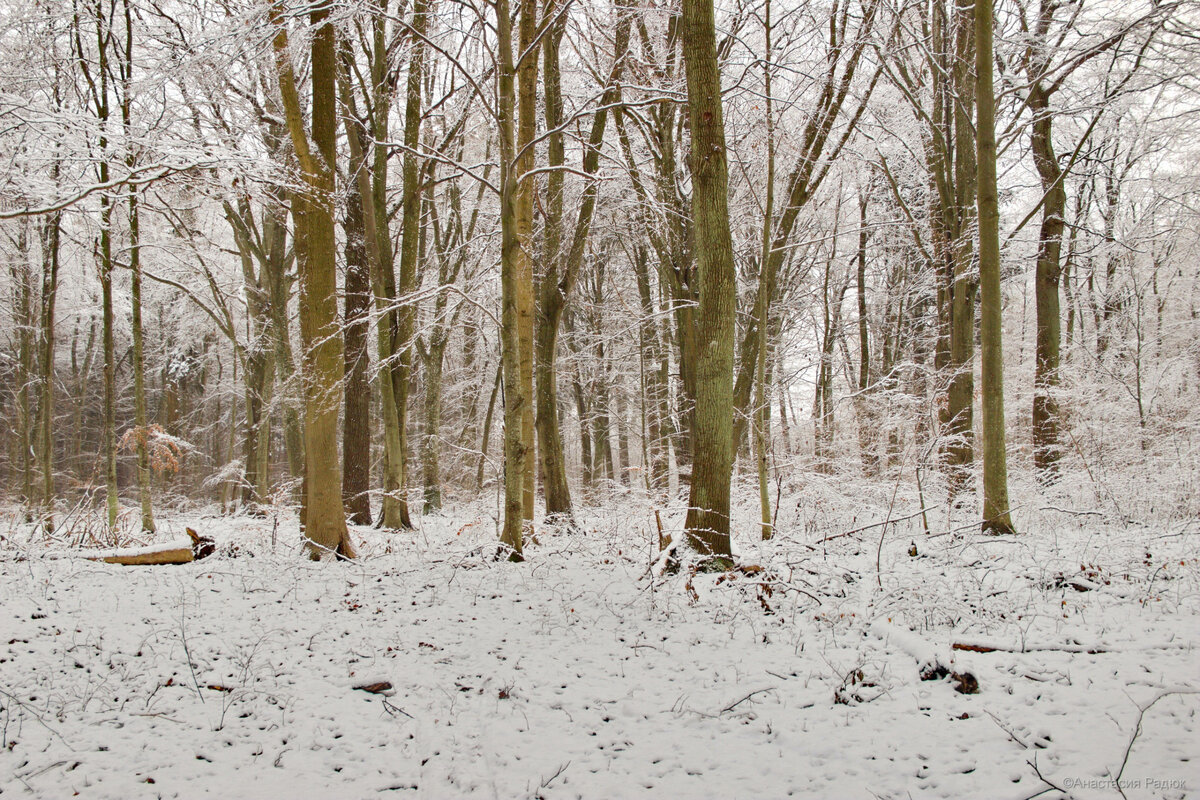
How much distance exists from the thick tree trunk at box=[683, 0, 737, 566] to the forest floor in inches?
26.9

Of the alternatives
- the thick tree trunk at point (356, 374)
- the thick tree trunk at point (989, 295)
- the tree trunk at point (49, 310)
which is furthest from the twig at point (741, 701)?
the tree trunk at point (49, 310)

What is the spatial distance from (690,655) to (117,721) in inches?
119

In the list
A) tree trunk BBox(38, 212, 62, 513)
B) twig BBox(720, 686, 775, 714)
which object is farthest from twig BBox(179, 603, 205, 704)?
tree trunk BBox(38, 212, 62, 513)

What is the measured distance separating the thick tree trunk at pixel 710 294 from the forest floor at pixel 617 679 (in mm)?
682

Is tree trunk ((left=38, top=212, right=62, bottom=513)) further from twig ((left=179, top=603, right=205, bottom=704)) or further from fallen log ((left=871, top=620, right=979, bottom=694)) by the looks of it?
fallen log ((left=871, top=620, right=979, bottom=694))

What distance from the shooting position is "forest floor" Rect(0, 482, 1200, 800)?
2455mm

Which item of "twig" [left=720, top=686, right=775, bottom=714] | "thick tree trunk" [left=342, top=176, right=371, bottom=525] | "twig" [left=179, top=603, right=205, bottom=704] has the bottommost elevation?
"twig" [left=720, top=686, right=775, bottom=714]

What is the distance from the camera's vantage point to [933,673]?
10.2ft

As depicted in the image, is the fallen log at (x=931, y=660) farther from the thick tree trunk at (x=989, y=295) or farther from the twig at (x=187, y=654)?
the twig at (x=187, y=654)

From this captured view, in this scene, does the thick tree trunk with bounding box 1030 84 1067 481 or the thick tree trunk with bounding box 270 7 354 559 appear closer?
the thick tree trunk with bounding box 270 7 354 559

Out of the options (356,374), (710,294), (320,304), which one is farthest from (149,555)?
(710,294)

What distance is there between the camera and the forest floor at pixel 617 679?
96.7 inches

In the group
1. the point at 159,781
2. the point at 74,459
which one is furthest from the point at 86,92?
the point at 74,459

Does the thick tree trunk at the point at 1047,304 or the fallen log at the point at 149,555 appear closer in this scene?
the fallen log at the point at 149,555
